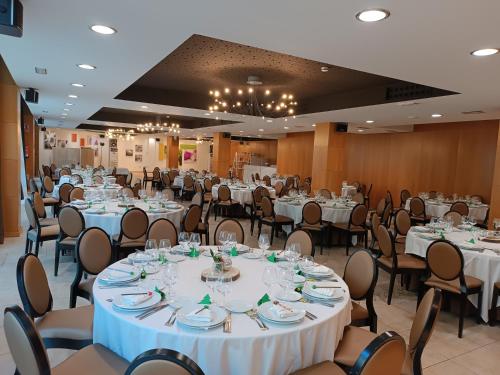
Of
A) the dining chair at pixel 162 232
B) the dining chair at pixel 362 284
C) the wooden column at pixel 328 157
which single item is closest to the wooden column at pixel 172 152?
the wooden column at pixel 328 157

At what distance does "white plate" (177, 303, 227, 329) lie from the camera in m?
2.12

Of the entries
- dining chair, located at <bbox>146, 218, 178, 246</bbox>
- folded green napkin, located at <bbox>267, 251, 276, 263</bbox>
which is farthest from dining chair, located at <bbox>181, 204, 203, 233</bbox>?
folded green napkin, located at <bbox>267, 251, 276, 263</bbox>

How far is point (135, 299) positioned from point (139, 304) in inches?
2.1

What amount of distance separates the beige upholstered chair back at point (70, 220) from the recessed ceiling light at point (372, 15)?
4.44 meters

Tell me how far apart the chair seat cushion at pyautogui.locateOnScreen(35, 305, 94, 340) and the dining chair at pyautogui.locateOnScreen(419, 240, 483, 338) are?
3.69 meters

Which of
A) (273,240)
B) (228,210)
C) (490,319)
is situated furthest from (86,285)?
(228,210)

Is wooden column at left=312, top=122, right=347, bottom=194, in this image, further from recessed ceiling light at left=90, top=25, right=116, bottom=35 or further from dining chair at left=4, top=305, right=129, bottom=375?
dining chair at left=4, top=305, right=129, bottom=375

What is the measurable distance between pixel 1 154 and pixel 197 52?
15.0ft

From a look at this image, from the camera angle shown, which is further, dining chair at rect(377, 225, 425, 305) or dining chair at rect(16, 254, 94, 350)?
dining chair at rect(377, 225, 425, 305)

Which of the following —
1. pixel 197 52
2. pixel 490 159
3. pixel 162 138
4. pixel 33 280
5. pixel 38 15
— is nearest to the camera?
pixel 33 280

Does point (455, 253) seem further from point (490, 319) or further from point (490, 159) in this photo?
point (490, 159)

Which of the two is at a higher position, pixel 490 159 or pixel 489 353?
pixel 490 159

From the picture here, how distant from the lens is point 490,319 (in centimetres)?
436

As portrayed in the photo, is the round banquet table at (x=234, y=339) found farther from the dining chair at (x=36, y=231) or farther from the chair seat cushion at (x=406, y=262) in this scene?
the dining chair at (x=36, y=231)
